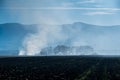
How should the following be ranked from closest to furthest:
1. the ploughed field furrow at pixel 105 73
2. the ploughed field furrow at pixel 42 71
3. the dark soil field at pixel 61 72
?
the ploughed field furrow at pixel 105 73
the dark soil field at pixel 61 72
the ploughed field furrow at pixel 42 71

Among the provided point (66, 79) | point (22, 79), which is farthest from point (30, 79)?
point (66, 79)

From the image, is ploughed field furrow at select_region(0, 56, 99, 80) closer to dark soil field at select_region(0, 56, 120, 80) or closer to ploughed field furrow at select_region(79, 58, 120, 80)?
dark soil field at select_region(0, 56, 120, 80)

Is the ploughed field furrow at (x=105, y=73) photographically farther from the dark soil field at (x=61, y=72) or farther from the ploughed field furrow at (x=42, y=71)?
the ploughed field furrow at (x=42, y=71)

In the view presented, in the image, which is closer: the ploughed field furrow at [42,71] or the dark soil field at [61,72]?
the dark soil field at [61,72]

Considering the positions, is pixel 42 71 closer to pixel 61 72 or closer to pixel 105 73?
pixel 61 72

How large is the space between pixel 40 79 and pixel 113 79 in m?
12.1

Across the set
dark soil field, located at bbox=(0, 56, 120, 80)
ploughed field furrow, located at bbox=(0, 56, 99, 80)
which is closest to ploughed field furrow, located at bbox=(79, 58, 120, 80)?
dark soil field, located at bbox=(0, 56, 120, 80)

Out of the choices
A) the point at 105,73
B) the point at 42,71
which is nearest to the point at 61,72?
the point at 42,71

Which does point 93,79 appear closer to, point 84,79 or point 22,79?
point 84,79

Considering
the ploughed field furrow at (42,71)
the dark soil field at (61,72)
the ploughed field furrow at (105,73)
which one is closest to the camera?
the ploughed field furrow at (105,73)

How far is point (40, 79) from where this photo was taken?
61250 millimetres

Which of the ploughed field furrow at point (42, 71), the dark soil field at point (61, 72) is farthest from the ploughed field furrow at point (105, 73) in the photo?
the ploughed field furrow at point (42, 71)

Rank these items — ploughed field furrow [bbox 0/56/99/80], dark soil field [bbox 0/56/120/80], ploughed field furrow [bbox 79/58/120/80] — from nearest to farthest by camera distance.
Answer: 1. ploughed field furrow [bbox 79/58/120/80]
2. dark soil field [bbox 0/56/120/80]
3. ploughed field furrow [bbox 0/56/99/80]

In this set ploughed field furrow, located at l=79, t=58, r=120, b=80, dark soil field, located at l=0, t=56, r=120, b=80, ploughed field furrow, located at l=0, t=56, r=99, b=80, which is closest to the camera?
ploughed field furrow, located at l=79, t=58, r=120, b=80
